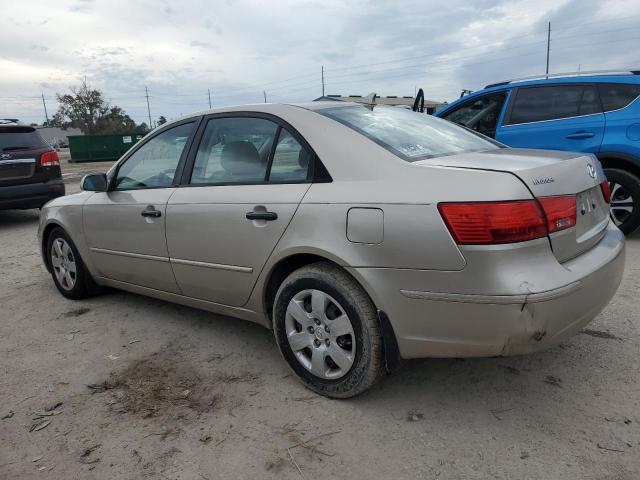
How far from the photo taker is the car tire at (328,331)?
2.49 metres

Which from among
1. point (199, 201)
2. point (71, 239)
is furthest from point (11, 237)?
point (199, 201)

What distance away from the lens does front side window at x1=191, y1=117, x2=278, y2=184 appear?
304 centimetres

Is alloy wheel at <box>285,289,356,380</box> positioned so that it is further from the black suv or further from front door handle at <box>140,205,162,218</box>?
the black suv

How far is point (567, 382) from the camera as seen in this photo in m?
2.79

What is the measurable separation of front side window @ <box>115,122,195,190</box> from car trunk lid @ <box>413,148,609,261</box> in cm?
182

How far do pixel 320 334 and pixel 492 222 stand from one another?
1060 mm

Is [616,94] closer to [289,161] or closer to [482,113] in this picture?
[482,113]

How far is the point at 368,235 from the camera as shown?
239 centimetres

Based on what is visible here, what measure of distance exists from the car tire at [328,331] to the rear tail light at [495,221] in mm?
583

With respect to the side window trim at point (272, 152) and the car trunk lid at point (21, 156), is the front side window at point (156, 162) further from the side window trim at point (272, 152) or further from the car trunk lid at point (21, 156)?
the car trunk lid at point (21, 156)

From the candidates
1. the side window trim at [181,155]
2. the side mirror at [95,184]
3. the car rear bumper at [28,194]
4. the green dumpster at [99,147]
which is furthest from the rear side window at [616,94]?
the green dumpster at [99,147]

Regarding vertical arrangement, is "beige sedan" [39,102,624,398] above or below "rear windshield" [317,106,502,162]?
below

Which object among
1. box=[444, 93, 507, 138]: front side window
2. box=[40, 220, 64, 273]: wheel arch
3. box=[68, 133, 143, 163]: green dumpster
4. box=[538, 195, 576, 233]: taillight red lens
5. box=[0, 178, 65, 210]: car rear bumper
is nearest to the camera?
box=[538, 195, 576, 233]: taillight red lens

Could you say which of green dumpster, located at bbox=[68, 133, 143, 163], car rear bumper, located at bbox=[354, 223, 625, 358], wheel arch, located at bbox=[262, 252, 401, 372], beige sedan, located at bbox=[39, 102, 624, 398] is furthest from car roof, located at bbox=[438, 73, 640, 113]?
green dumpster, located at bbox=[68, 133, 143, 163]
